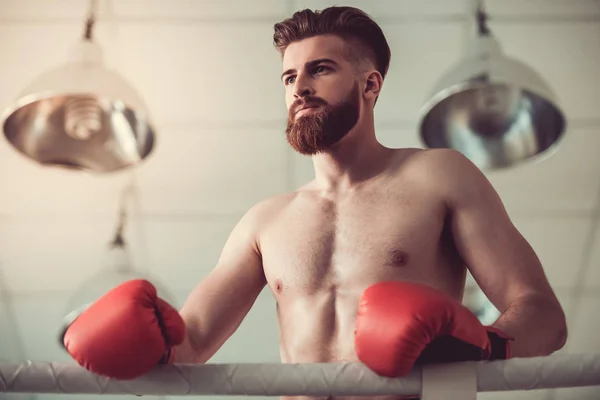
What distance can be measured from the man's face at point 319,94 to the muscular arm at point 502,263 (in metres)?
0.23

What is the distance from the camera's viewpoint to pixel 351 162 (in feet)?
5.28

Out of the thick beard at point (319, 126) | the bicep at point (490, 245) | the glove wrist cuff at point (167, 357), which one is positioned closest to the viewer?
the glove wrist cuff at point (167, 357)

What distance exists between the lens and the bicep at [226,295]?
4.62ft

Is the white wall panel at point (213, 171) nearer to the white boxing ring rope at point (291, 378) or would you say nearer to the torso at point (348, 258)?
the torso at point (348, 258)

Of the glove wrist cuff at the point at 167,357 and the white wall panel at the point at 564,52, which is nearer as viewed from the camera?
the glove wrist cuff at the point at 167,357

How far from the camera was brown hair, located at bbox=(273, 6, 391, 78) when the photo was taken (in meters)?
1.67

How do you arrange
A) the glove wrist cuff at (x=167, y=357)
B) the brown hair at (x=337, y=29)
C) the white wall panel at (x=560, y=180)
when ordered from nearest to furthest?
the glove wrist cuff at (x=167, y=357) < the brown hair at (x=337, y=29) < the white wall panel at (x=560, y=180)

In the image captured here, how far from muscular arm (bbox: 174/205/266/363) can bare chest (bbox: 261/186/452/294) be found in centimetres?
5

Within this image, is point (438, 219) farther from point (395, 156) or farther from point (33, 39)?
point (33, 39)

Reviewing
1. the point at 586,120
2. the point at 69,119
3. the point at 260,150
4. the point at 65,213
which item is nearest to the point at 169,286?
the point at 65,213

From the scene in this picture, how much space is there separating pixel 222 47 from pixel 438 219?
5.69 ft

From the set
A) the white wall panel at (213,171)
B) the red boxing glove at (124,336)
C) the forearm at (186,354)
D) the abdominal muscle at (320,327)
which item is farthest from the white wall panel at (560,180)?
the red boxing glove at (124,336)

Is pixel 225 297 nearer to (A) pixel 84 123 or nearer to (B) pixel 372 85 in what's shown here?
(B) pixel 372 85

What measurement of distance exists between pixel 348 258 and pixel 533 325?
0.38m
